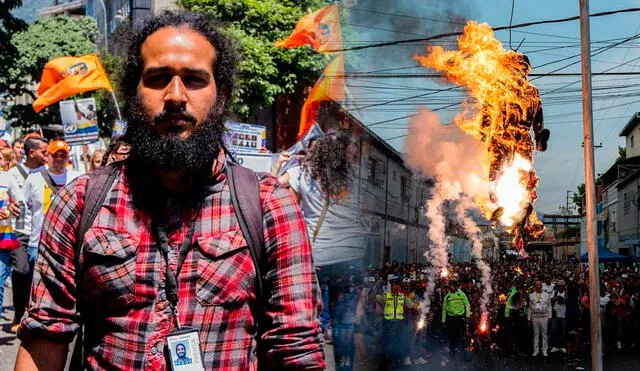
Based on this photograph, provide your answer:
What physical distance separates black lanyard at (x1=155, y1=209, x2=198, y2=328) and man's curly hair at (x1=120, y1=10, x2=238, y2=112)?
339mm

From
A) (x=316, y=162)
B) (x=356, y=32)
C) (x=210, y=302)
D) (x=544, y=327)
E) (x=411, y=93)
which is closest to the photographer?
(x=210, y=302)

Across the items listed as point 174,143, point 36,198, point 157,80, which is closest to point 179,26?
point 157,80

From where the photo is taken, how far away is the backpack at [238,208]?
5.60 feet

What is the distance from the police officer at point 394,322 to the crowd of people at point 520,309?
0.01 metres

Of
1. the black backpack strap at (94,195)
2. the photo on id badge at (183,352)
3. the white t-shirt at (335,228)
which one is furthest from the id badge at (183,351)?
the white t-shirt at (335,228)

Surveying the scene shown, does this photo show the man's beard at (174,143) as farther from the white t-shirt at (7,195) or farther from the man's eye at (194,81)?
the white t-shirt at (7,195)

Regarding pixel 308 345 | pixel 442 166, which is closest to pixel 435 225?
pixel 442 166

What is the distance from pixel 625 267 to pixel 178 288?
8.07 ft

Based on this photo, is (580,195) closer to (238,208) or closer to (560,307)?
(560,307)

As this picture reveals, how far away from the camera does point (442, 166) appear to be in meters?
3.53

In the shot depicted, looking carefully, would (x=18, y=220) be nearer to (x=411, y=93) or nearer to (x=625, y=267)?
(x=411, y=93)

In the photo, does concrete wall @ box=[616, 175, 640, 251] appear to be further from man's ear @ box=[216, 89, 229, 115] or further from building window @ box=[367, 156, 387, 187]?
man's ear @ box=[216, 89, 229, 115]

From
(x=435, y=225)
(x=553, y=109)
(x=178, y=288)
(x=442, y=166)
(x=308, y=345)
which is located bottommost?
(x=308, y=345)

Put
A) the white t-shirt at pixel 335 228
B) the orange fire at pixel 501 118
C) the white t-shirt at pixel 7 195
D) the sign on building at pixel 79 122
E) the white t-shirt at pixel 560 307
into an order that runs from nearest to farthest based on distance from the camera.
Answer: the white t-shirt at pixel 560 307 → the orange fire at pixel 501 118 → the white t-shirt at pixel 335 228 → the white t-shirt at pixel 7 195 → the sign on building at pixel 79 122
